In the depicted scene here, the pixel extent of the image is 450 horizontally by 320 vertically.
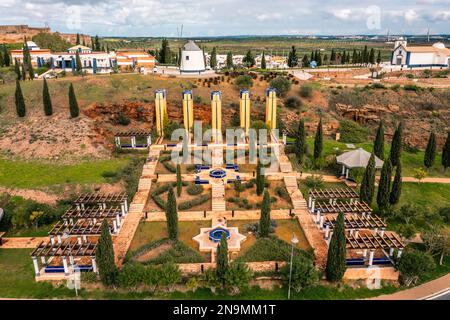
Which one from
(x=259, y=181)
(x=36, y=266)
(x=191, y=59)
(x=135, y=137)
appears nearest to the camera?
(x=36, y=266)

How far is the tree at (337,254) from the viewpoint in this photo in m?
20.8

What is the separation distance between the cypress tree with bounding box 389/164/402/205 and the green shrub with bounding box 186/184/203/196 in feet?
56.0

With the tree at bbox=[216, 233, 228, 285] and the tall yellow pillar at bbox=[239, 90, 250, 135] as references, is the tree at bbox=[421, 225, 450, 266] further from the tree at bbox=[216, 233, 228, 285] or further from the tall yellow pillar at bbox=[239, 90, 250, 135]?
the tall yellow pillar at bbox=[239, 90, 250, 135]

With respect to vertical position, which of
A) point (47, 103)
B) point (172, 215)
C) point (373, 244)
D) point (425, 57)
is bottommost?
point (373, 244)

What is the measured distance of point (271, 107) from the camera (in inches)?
1795

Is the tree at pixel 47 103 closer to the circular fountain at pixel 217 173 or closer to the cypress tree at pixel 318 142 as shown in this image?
the circular fountain at pixel 217 173

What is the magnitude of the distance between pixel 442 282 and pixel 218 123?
3004 centimetres

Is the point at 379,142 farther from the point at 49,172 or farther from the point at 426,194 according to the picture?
the point at 49,172

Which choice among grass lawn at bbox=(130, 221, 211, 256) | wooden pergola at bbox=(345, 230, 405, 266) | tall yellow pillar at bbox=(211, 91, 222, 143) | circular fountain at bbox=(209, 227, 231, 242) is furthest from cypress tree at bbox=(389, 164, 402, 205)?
tall yellow pillar at bbox=(211, 91, 222, 143)

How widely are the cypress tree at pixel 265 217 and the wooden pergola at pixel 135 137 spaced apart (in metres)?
21.3

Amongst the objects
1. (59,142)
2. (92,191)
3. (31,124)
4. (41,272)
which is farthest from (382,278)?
(31,124)

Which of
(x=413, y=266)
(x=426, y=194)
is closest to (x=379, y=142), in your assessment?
(x=426, y=194)

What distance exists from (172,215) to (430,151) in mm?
30108

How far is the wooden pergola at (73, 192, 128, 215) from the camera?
1160 inches
